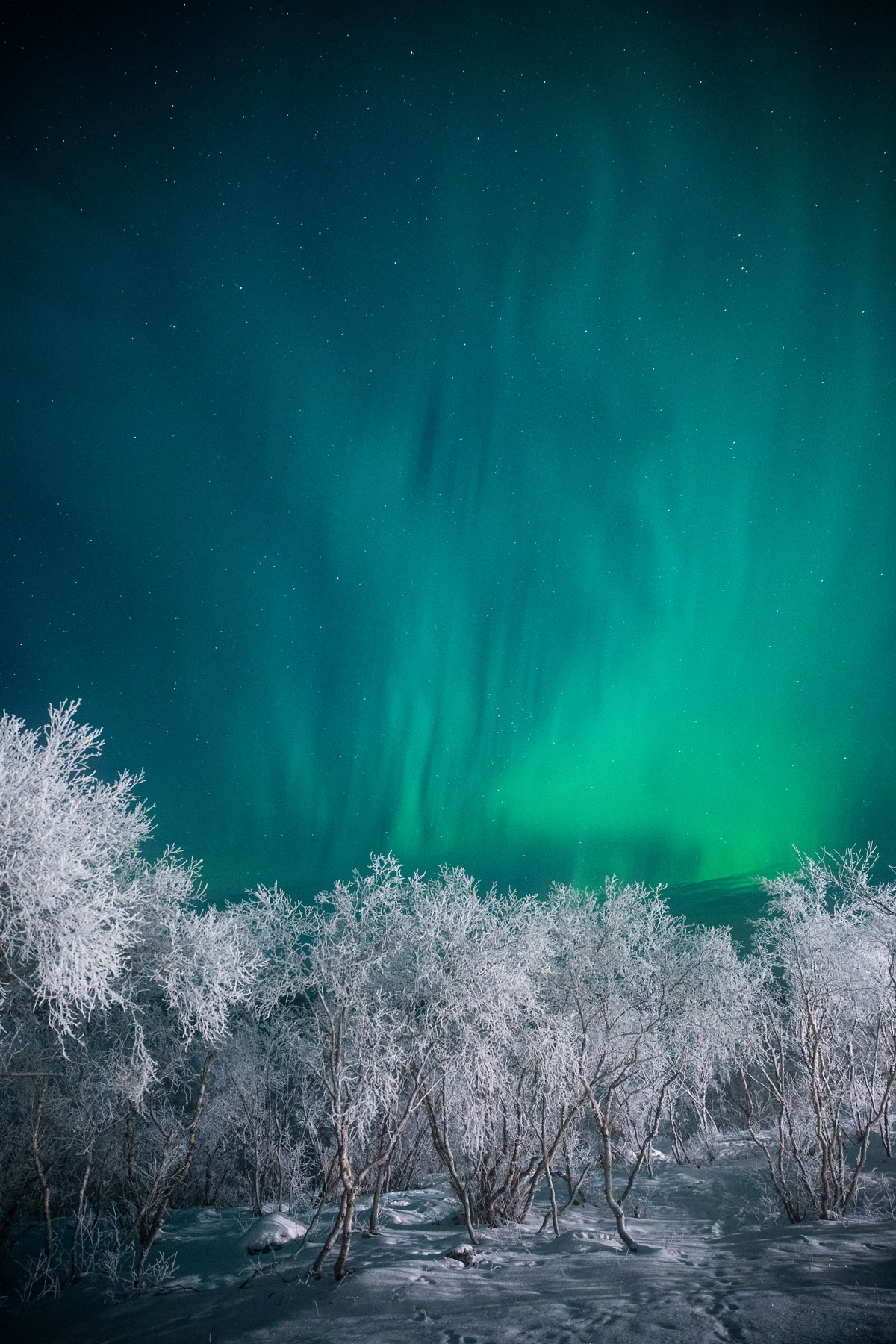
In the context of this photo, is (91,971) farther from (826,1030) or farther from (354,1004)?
(826,1030)

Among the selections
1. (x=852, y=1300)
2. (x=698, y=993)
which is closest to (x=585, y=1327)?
(x=852, y=1300)

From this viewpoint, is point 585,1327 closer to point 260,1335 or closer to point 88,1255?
point 260,1335

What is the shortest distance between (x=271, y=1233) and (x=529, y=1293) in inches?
272

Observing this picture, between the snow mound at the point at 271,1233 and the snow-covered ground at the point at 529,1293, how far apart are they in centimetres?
28

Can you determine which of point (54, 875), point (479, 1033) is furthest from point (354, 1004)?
point (54, 875)

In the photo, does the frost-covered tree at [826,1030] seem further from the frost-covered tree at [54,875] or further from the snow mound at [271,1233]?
the frost-covered tree at [54,875]

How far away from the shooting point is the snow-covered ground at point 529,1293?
262 inches

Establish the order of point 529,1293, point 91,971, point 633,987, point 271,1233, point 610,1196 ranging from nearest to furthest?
point 529,1293 → point 91,971 → point 610,1196 → point 271,1233 → point 633,987

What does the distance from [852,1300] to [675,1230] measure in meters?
7.96

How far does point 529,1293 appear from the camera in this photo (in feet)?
27.1

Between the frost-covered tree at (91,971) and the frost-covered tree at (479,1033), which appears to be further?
the frost-covered tree at (479,1033)

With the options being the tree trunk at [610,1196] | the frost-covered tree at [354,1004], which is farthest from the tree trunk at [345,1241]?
the tree trunk at [610,1196]

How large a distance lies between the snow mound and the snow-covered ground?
0.91ft

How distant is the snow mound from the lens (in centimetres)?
1170
